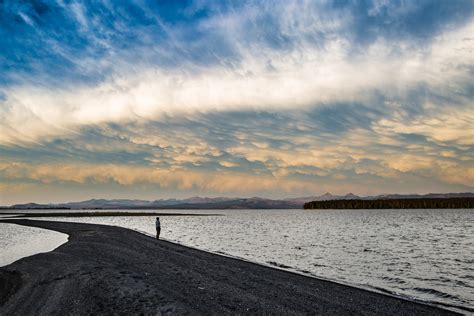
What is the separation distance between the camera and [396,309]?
15195mm

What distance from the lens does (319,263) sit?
30.3 meters

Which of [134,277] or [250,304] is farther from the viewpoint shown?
[134,277]

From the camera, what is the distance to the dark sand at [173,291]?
14.5 m

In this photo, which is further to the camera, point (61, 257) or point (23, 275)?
point (61, 257)

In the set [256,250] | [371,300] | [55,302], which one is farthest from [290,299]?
[256,250]

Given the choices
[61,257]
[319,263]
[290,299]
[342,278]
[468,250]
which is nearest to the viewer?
[290,299]

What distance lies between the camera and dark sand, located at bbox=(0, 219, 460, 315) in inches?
571

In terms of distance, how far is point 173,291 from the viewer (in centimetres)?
1703

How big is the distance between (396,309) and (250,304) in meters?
6.49

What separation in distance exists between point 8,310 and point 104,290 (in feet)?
13.2

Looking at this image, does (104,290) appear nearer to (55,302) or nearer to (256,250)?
(55,302)

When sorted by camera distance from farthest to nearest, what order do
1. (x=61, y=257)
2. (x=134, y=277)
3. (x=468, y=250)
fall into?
(x=468, y=250)
(x=61, y=257)
(x=134, y=277)

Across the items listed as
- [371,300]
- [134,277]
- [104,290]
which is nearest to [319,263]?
[371,300]

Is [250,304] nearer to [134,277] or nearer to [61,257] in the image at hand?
[134,277]
